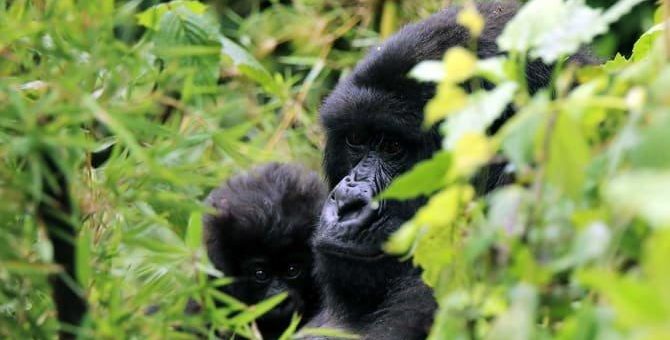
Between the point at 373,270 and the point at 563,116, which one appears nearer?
the point at 563,116

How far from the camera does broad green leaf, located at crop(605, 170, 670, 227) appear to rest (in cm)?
87

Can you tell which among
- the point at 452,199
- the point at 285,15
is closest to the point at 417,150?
the point at 452,199

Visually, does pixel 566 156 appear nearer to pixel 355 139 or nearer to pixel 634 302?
pixel 634 302

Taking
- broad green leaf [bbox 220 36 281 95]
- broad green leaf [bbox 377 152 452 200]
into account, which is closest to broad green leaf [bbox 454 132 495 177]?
broad green leaf [bbox 377 152 452 200]

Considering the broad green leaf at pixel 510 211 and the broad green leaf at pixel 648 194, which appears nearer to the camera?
the broad green leaf at pixel 648 194

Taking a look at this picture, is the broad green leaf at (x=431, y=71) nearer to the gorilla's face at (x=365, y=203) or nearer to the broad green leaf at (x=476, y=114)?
the broad green leaf at (x=476, y=114)

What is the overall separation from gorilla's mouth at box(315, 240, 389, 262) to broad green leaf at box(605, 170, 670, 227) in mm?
1432

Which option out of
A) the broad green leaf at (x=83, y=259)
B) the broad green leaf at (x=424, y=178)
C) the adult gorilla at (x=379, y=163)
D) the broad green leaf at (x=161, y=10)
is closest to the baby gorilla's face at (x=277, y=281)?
the adult gorilla at (x=379, y=163)

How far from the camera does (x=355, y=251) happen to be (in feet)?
7.74

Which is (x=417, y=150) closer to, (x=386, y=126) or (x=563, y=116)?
(x=386, y=126)

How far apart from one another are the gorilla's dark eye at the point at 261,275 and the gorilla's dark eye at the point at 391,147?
79cm

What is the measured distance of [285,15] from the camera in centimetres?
473

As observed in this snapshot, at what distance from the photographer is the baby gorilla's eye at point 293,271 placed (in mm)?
3145

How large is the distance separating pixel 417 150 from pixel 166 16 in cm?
69
